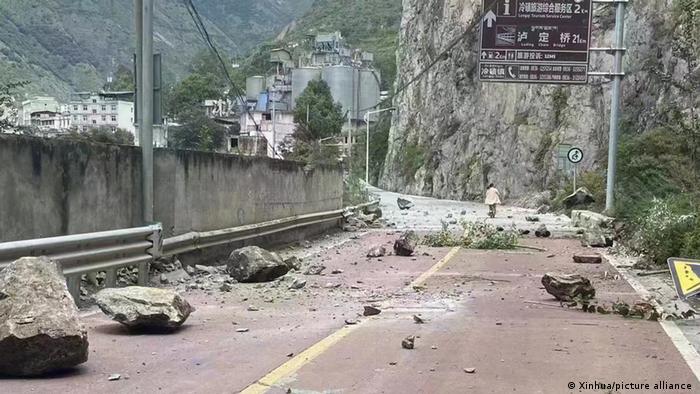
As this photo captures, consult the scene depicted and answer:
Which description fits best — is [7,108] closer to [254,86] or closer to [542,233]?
[542,233]

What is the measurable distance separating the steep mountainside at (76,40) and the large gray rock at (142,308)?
16.3 meters

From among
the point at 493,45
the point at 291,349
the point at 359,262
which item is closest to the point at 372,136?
the point at 493,45

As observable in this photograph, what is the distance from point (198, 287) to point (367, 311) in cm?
294

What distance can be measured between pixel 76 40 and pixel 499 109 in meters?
28.4

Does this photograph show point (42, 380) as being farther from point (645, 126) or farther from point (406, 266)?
point (645, 126)

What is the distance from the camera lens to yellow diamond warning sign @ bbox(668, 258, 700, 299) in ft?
23.8

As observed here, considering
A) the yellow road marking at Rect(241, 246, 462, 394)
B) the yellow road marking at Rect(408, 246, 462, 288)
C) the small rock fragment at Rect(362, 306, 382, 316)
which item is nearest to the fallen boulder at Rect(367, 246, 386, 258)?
the yellow road marking at Rect(408, 246, 462, 288)

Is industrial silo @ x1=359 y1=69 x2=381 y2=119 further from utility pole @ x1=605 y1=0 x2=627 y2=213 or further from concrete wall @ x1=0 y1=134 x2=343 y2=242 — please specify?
concrete wall @ x1=0 y1=134 x2=343 y2=242

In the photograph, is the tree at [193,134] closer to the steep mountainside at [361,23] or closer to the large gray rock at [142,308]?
the large gray rock at [142,308]

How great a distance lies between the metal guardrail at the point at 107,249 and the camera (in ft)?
24.0

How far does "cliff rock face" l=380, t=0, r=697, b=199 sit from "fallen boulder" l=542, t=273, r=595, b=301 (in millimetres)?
18633

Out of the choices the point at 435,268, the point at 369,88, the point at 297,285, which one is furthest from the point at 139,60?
the point at 369,88

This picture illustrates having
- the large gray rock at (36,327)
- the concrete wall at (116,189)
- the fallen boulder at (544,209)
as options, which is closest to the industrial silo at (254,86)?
the fallen boulder at (544,209)

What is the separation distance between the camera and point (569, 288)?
8.94m
